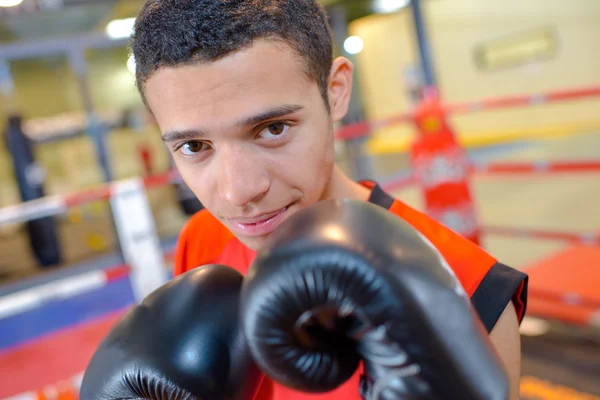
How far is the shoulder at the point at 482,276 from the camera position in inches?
24.5

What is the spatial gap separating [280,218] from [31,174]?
4.61m

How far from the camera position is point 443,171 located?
2234 millimetres

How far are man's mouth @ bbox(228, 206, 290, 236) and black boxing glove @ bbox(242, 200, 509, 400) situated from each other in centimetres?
19

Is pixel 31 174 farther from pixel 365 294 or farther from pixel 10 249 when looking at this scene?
pixel 365 294

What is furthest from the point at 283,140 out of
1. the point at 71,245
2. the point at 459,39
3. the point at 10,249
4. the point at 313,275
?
the point at 459,39

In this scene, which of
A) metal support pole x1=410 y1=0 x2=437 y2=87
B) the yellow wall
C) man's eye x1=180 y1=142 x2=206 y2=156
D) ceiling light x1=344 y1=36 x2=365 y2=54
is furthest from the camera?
ceiling light x1=344 y1=36 x2=365 y2=54

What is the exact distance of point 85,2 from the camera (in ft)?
11.5

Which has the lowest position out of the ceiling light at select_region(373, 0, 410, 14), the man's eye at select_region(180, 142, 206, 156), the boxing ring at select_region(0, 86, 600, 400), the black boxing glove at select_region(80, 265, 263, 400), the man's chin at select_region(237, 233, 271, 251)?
the boxing ring at select_region(0, 86, 600, 400)

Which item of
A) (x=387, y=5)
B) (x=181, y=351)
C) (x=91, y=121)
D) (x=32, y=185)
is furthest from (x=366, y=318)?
(x=387, y=5)

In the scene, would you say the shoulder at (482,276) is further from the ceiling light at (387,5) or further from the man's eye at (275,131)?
the ceiling light at (387,5)

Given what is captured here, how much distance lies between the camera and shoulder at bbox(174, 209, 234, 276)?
92cm

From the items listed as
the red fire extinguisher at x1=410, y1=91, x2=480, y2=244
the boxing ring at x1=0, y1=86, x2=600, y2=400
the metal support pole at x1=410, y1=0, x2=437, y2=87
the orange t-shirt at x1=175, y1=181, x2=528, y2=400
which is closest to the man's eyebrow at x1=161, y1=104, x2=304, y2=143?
the orange t-shirt at x1=175, y1=181, x2=528, y2=400

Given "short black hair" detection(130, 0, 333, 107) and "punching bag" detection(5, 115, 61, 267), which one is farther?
"punching bag" detection(5, 115, 61, 267)

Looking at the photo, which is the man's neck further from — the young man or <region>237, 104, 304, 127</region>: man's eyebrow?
<region>237, 104, 304, 127</region>: man's eyebrow
